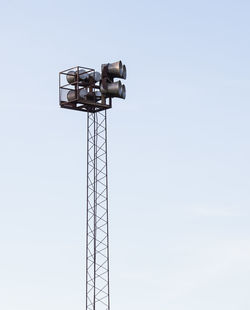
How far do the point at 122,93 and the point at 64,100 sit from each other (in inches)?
158

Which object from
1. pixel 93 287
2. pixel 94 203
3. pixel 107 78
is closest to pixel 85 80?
pixel 107 78

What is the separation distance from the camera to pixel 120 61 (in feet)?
289

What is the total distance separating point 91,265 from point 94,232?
2.31 meters

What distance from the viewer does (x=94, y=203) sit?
284 feet

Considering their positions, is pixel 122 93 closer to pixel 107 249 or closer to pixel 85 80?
pixel 85 80

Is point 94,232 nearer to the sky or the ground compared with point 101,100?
nearer to the ground

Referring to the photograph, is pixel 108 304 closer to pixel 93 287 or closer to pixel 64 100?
pixel 93 287

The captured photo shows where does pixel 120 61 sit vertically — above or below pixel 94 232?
above

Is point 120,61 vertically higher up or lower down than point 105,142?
higher up

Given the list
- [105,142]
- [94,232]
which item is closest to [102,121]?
[105,142]

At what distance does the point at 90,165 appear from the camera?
8738 cm

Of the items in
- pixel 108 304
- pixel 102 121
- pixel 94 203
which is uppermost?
pixel 102 121

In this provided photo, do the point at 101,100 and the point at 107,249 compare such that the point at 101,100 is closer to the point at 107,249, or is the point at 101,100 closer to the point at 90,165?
the point at 90,165

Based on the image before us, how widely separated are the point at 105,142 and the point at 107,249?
7.36 m
